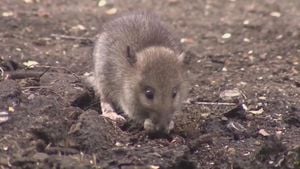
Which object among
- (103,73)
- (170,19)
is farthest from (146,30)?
(170,19)

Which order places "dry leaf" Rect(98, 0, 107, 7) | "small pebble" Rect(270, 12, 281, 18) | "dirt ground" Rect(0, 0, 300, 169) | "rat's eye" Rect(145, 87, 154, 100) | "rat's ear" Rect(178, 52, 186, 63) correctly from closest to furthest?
"dirt ground" Rect(0, 0, 300, 169) → "rat's eye" Rect(145, 87, 154, 100) → "rat's ear" Rect(178, 52, 186, 63) → "small pebble" Rect(270, 12, 281, 18) → "dry leaf" Rect(98, 0, 107, 7)

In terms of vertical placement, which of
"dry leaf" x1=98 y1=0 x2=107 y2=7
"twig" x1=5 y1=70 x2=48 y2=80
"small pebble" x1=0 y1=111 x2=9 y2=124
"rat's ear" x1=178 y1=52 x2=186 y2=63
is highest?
"rat's ear" x1=178 y1=52 x2=186 y2=63

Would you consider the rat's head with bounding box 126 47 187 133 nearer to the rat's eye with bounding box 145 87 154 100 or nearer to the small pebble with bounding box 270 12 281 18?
the rat's eye with bounding box 145 87 154 100

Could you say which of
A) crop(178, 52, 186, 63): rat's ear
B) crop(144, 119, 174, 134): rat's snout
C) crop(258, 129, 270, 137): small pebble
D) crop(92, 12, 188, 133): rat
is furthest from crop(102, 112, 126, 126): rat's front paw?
crop(258, 129, 270, 137): small pebble

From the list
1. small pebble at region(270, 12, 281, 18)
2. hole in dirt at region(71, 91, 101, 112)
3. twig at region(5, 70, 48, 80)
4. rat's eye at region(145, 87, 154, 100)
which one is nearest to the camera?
rat's eye at region(145, 87, 154, 100)

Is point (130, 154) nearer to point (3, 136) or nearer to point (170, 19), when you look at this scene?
point (3, 136)

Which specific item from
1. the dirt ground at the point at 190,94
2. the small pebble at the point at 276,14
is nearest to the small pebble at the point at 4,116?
the dirt ground at the point at 190,94
